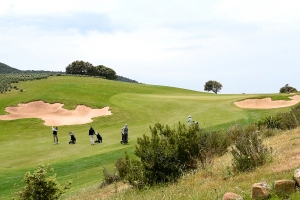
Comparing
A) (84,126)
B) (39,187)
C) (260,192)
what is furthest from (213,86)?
(260,192)

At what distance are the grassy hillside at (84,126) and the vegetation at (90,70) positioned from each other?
4262cm

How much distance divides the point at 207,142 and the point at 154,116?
2494cm

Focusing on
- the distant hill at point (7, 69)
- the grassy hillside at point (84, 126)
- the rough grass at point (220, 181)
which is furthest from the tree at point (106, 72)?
the rough grass at point (220, 181)

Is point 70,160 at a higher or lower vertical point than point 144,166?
lower

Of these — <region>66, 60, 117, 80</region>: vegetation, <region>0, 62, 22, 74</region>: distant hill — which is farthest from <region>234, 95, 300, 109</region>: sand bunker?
<region>0, 62, 22, 74</region>: distant hill

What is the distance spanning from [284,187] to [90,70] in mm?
102081

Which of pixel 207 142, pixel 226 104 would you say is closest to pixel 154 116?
pixel 226 104

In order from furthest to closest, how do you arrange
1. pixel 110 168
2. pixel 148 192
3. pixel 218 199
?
pixel 110 168 < pixel 148 192 < pixel 218 199

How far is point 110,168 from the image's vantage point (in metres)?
16.2

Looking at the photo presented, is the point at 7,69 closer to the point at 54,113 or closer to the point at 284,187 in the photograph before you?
the point at 54,113

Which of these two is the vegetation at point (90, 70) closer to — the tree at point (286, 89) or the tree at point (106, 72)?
the tree at point (106, 72)

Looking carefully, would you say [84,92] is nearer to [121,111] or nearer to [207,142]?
[121,111]

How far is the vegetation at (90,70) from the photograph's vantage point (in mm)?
104250

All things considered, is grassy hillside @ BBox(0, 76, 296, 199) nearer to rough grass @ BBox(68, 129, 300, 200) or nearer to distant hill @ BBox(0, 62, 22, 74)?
rough grass @ BBox(68, 129, 300, 200)
